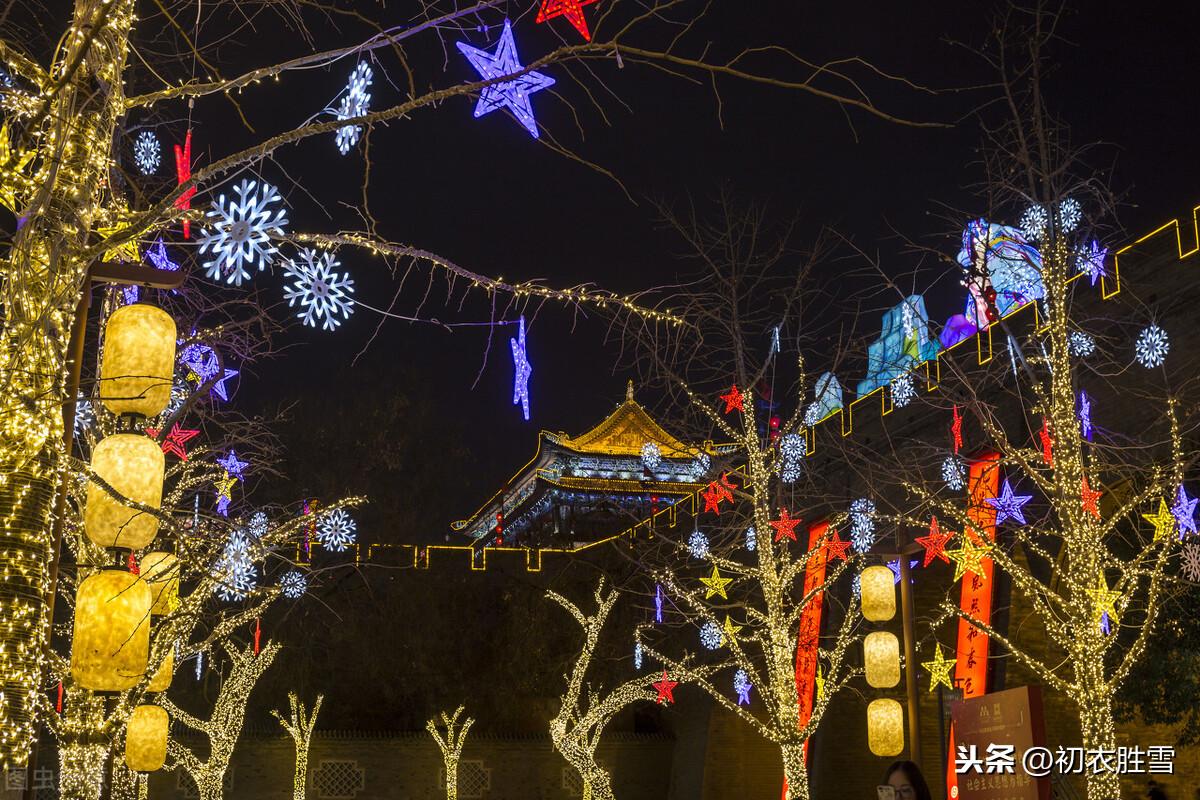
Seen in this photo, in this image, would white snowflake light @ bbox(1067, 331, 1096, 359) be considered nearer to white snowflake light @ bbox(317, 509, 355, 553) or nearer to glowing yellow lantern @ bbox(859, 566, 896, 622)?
glowing yellow lantern @ bbox(859, 566, 896, 622)

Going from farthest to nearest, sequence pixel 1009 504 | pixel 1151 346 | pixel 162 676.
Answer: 1. pixel 1009 504
2. pixel 1151 346
3. pixel 162 676

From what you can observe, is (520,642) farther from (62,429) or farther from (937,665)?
(62,429)

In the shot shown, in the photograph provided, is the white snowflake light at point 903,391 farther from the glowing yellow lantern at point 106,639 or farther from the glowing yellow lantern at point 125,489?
the glowing yellow lantern at point 106,639

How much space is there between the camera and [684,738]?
2366 centimetres

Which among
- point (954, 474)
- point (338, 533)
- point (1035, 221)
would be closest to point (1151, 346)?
point (1035, 221)

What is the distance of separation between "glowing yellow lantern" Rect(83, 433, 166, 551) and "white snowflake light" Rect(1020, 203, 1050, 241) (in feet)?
25.6

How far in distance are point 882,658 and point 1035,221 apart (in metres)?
4.87

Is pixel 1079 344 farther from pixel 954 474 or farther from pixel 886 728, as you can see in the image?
pixel 886 728


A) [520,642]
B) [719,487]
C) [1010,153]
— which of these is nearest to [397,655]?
[520,642]

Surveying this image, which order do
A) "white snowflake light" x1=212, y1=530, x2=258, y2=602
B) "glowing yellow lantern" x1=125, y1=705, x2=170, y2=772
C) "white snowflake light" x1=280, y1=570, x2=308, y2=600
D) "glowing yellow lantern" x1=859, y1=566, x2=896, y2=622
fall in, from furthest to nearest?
"glowing yellow lantern" x1=859, y1=566, x2=896, y2=622, "glowing yellow lantern" x1=125, y1=705, x2=170, y2=772, "white snowflake light" x1=280, y1=570, x2=308, y2=600, "white snowflake light" x1=212, y1=530, x2=258, y2=602

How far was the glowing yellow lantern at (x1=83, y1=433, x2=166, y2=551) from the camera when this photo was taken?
4.54 metres

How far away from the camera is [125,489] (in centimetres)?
478

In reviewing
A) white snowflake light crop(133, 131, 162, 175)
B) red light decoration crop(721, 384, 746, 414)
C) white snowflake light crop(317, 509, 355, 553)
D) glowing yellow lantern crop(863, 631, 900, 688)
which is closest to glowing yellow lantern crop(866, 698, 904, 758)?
glowing yellow lantern crop(863, 631, 900, 688)

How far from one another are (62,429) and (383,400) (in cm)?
2092
